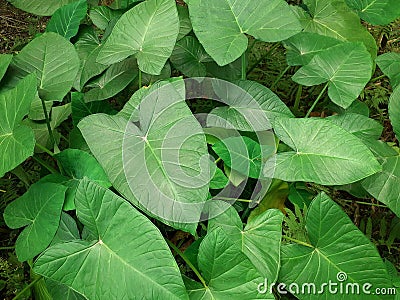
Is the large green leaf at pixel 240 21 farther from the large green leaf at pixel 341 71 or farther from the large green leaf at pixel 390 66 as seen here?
the large green leaf at pixel 390 66

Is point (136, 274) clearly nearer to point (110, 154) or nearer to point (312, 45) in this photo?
point (110, 154)

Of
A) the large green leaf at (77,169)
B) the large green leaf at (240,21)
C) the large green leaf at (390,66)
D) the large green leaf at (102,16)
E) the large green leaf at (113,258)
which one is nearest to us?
the large green leaf at (113,258)

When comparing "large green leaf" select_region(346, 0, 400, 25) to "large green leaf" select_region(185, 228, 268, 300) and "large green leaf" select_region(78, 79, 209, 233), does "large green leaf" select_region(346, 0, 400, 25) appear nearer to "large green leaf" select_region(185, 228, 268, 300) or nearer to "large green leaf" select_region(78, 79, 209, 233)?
"large green leaf" select_region(78, 79, 209, 233)

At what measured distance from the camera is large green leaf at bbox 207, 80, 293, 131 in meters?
1.39

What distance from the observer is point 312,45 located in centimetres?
150

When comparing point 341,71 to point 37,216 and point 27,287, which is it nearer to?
point 37,216

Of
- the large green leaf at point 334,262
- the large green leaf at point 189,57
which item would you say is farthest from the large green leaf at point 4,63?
the large green leaf at point 334,262

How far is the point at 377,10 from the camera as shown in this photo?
1.56m

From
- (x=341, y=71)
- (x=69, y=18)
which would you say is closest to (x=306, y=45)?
(x=341, y=71)

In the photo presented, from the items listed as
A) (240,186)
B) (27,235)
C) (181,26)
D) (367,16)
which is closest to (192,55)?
(181,26)

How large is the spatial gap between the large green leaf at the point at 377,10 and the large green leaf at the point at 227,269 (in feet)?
2.85

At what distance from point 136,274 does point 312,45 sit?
849mm

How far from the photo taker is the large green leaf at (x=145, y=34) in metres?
1.33

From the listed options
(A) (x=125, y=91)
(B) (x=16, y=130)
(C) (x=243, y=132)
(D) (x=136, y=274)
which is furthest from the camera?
(A) (x=125, y=91)
